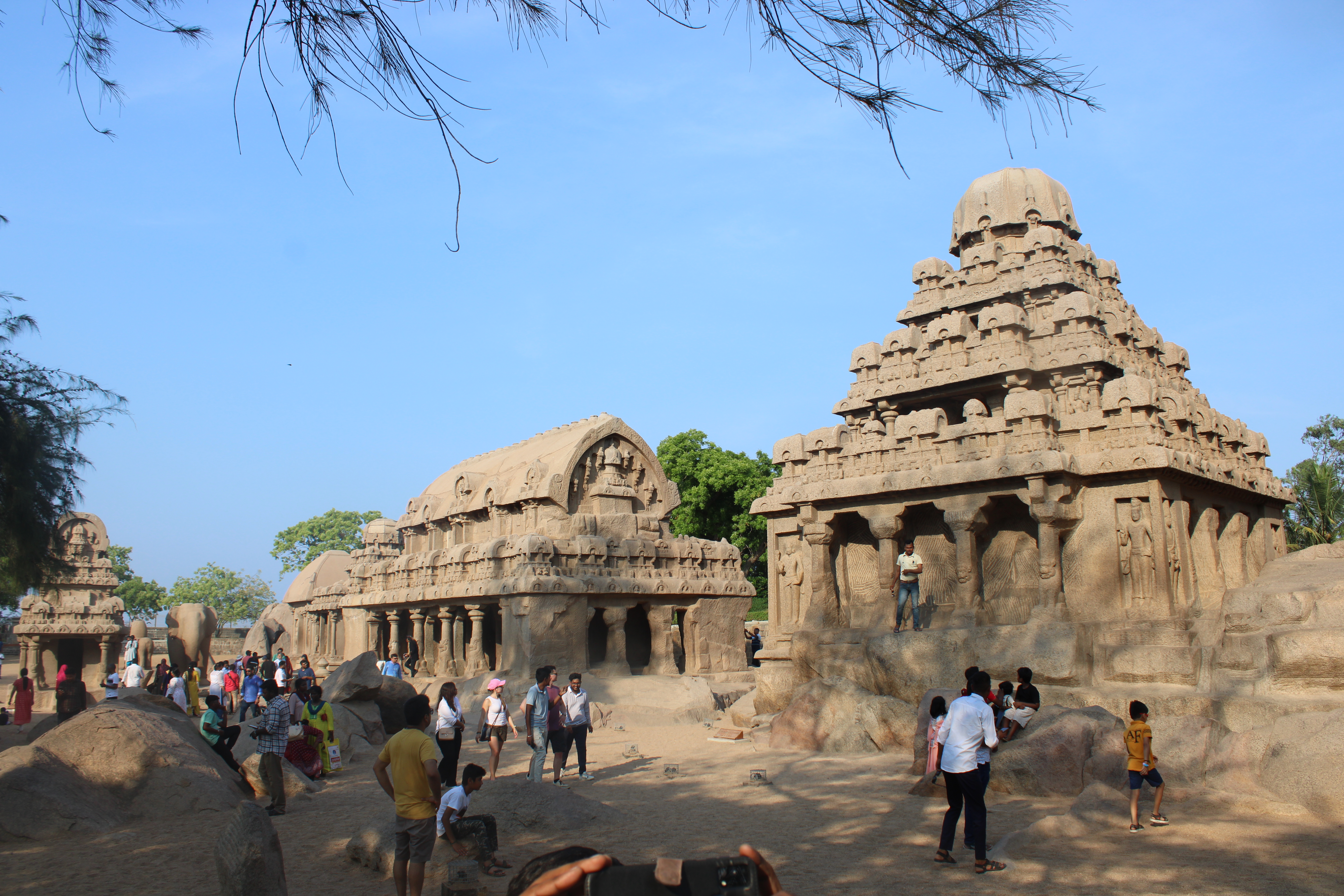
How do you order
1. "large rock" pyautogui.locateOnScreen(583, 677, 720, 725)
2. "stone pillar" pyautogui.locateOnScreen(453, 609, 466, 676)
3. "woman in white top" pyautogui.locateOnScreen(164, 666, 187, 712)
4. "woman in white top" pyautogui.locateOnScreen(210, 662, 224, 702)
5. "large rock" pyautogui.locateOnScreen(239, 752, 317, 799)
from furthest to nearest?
"stone pillar" pyautogui.locateOnScreen(453, 609, 466, 676) → "woman in white top" pyautogui.locateOnScreen(210, 662, 224, 702) → "large rock" pyautogui.locateOnScreen(583, 677, 720, 725) → "woman in white top" pyautogui.locateOnScreen(164, 666, 187, 712) → "large rock" pyautogui.locateOnScreen(239, 752, 317, 799)

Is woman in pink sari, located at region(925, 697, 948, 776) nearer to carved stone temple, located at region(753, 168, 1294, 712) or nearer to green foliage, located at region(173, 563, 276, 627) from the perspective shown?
carved stone temple, located at region(753, 168, 1294, 712)

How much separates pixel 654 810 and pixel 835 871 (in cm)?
308

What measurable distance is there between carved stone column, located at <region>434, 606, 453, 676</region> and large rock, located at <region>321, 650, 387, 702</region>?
929cm

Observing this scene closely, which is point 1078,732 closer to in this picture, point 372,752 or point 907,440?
point 907,440

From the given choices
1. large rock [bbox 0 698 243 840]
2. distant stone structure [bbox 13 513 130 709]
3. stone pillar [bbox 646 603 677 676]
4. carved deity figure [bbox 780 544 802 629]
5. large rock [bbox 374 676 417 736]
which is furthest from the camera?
distant stone structure [bbox 13 513 130 709]

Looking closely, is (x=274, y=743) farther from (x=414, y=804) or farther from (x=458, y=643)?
(x=458, y=643)

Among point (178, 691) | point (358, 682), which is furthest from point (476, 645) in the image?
point (358, 682)

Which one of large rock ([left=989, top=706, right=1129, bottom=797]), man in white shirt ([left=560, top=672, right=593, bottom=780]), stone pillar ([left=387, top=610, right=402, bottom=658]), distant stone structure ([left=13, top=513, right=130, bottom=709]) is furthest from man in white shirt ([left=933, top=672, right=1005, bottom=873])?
distant stone structure ([left=13, top=513, right=130, bottom=709])

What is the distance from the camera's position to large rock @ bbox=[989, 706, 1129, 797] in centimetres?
986

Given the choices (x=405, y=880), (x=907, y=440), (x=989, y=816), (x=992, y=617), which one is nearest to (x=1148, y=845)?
(x=989, y=816)

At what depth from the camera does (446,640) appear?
89.5 ft

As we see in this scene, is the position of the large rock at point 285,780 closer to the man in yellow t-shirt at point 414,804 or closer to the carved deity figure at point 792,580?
the man in yellow t-shirt at point 414,804

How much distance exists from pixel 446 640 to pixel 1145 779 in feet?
70.0

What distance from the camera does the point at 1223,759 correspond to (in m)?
9.91
